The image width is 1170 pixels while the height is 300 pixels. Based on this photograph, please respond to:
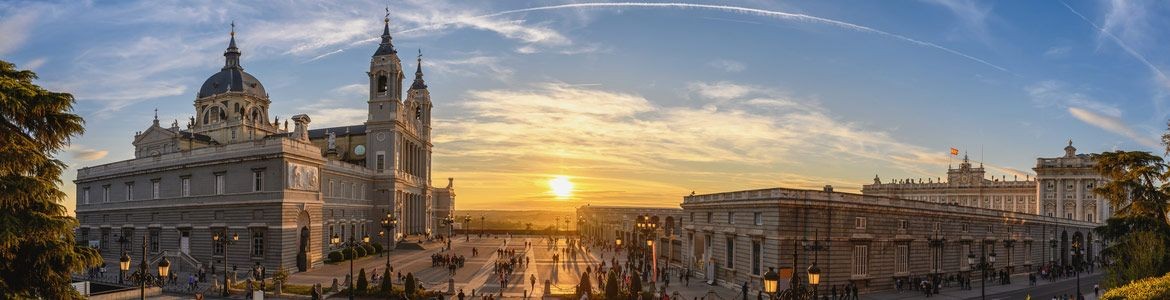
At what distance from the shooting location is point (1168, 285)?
23250 mm

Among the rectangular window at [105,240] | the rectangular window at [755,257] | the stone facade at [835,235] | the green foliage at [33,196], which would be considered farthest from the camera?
the rectangular window at [105,240]

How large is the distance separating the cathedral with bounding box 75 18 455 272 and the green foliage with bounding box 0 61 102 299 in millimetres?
17409

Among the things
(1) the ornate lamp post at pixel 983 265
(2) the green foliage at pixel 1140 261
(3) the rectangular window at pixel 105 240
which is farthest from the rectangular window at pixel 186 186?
(2) the green foliage at pixel 1140 261

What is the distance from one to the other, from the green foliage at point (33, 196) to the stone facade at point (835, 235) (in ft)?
91.0

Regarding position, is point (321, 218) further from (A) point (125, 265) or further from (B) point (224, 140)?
(B) point (224, 140)

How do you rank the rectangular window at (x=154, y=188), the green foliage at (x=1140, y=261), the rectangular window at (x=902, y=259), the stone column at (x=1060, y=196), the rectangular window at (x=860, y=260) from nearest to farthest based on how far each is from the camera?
the green foliage at (x=1140, y=261) < the rectangular window at (x=860, y=260) < the rectangular window at (x=902, y=259) < the rectangular window at (x=154, y=188) < the stone column at (x=1060, y=196)

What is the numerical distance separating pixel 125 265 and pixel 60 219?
8928mm

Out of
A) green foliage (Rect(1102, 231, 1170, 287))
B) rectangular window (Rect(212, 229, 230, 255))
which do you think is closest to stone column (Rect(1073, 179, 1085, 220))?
green foliage (Rect(1102, 231, 1170, 287))

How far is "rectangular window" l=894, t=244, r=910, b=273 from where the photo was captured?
46.1 metres

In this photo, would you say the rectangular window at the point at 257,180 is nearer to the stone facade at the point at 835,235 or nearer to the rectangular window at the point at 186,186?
the rectangular window at the point at 186,186

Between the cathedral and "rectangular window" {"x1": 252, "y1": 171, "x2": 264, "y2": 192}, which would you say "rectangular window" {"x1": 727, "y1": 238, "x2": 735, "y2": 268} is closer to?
the cathedral

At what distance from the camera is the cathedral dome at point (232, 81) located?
9341 centimetres

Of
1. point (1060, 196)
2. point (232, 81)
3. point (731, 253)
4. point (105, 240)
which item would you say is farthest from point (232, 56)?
point (1060, 196)

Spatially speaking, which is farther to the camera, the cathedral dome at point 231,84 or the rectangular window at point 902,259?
the cathedral dome at point 231,84
